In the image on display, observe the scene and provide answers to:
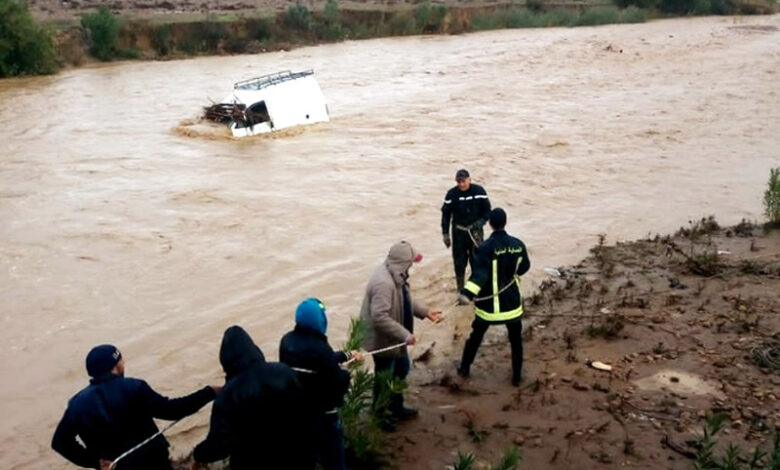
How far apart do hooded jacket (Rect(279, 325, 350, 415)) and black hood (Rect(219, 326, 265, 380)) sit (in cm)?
54

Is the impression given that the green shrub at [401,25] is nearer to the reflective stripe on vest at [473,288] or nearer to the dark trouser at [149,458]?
the reflective stripe on vest at [473,288]

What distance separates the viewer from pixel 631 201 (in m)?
14.2

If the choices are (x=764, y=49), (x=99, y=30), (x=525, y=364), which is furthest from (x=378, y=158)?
(x=764, y=49)

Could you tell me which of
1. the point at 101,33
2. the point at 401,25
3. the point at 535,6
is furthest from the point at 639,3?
the point at 101,33

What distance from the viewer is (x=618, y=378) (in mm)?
6766

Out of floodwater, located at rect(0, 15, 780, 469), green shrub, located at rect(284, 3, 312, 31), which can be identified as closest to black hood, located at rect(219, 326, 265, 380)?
floodwater, located at rect(0, 15, 780, 469)

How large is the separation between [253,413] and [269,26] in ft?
115

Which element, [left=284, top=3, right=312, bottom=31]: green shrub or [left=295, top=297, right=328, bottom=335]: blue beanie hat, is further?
[left=284, top=3, right=312, bottom=31]: green shrub

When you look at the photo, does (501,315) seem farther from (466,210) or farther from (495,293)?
(466,210)

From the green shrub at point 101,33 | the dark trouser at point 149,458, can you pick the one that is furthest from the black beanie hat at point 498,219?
the green shrub at point 101,33

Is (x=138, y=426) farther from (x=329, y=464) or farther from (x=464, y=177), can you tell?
(x=464, y=177)

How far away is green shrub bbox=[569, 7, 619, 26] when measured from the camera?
43.4 meters

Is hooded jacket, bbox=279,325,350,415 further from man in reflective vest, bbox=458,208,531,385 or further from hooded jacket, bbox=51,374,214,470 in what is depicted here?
man in reflective vest, bbox=458,208,531,385

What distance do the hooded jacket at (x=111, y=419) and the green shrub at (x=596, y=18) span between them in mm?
42550
